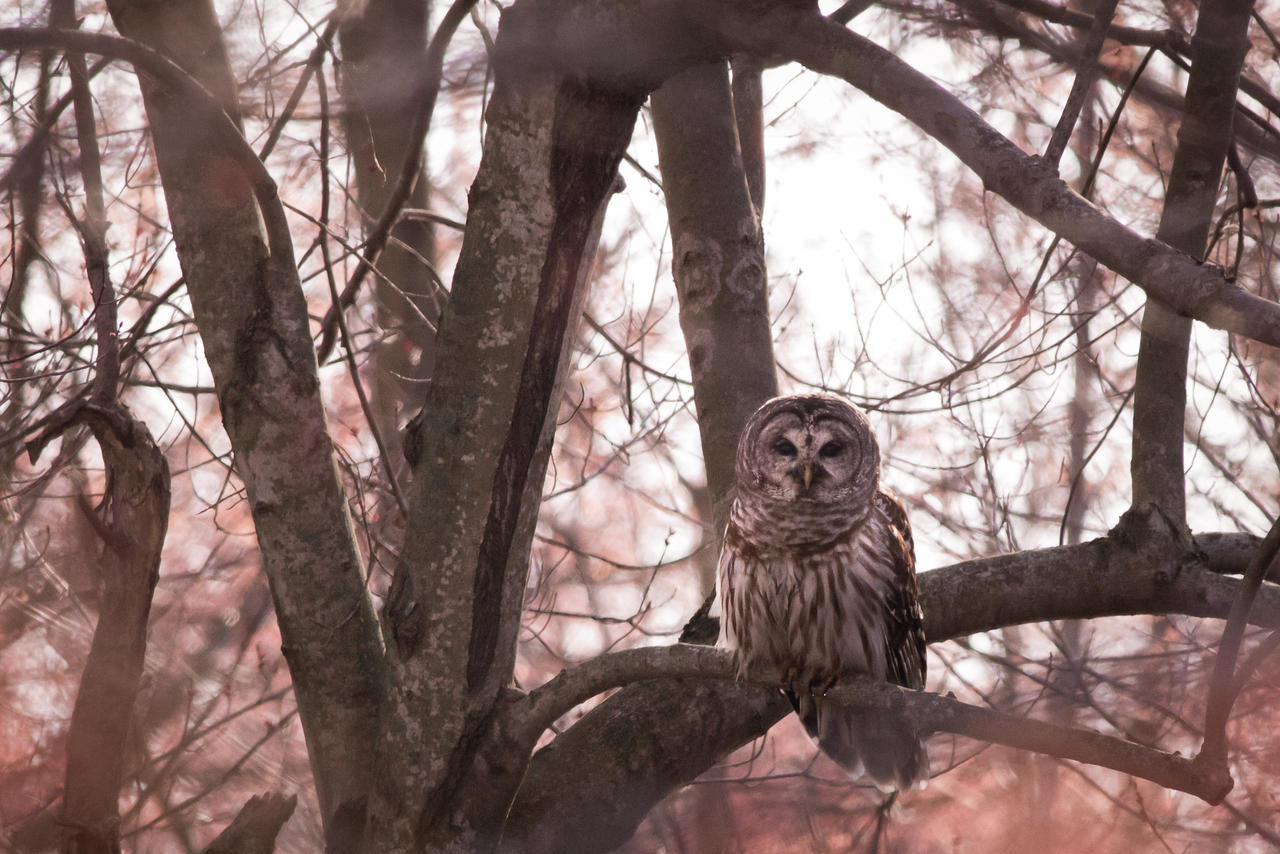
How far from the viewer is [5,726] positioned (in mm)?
4980

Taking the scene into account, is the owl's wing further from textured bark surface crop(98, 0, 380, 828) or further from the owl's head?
textured bark surface crop(98, 0, 380, 828)

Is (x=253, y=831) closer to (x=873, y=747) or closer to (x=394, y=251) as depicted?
(x=873, y=747)

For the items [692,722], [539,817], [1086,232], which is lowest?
[539,817]

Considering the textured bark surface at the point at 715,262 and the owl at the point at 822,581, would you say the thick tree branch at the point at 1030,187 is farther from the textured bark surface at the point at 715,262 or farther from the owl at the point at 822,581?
the textured bark surface at the point at 715,262

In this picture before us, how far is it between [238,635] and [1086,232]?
6.01 m

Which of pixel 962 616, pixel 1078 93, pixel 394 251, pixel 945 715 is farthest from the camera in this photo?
pixel 394 251

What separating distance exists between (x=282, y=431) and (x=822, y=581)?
5.11 feet

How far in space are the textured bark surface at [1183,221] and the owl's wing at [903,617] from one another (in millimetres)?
669

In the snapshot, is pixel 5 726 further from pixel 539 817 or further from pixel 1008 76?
pixel 1008 76

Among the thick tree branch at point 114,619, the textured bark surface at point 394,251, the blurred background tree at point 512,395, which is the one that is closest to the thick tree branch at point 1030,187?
the blurred background tree at point 512,395

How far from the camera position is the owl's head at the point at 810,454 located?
3.35 meters

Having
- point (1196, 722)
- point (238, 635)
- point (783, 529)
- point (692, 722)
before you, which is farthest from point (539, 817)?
point (238, 635)

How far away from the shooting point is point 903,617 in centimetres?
340

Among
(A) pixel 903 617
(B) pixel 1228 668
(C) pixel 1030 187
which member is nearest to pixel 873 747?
(A) pixel 903 617
